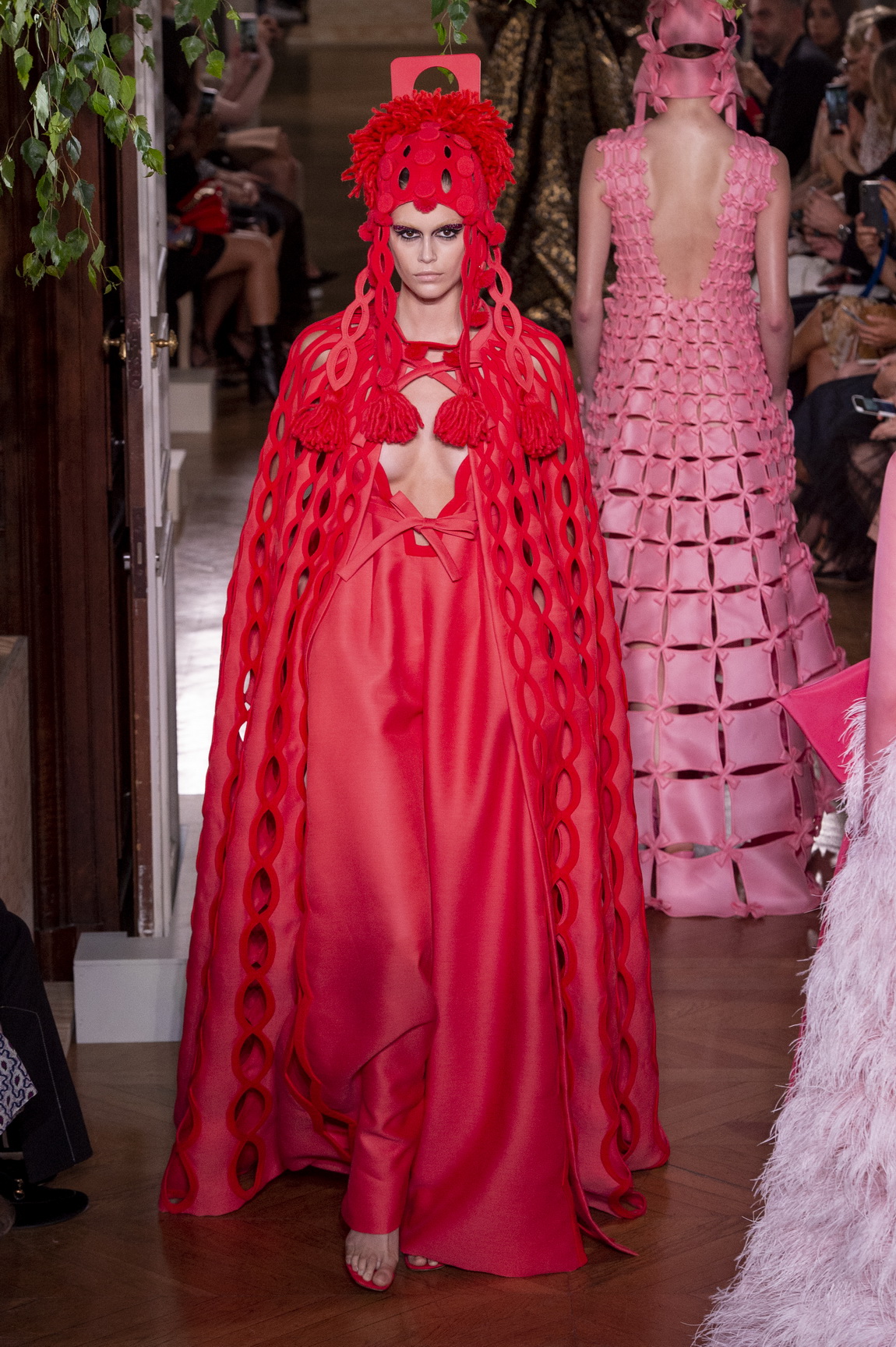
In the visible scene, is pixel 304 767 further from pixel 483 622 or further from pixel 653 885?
pixel 653 885

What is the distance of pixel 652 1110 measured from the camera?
3.05 metres

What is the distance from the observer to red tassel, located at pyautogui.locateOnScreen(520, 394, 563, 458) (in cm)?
277

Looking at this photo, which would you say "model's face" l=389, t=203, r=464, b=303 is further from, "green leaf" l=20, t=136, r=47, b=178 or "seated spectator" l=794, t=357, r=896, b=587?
"seated spectator" l=794, t=357, r=896, b=587

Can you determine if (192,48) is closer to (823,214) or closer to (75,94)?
(75,94)

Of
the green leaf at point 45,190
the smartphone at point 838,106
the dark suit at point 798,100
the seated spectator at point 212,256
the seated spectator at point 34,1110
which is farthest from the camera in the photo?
the seated spectator at point 212,256

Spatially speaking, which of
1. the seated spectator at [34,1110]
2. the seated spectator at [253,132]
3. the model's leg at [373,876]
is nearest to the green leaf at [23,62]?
the model's leg at [373,876]

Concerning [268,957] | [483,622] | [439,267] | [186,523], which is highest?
[439,267]

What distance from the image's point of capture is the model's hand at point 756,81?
28.9 ft

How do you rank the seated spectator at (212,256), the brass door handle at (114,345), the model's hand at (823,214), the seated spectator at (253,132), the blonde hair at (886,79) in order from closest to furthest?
1. the brass door handle at (114,345)
2. the blonde hair at (886,79)
3. the model's hand at (823,214)
4. the seated spectator at (212,256)
5. the seated spectator at (253,132)

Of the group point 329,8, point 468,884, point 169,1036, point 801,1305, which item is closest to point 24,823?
point 169,1036

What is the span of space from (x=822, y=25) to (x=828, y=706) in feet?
24.9

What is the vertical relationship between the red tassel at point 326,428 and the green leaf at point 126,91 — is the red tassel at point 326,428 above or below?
below

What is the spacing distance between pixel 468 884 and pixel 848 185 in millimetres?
4948

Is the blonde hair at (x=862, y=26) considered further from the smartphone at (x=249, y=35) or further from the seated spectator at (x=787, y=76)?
the smartphone at (x=249, y=35)
